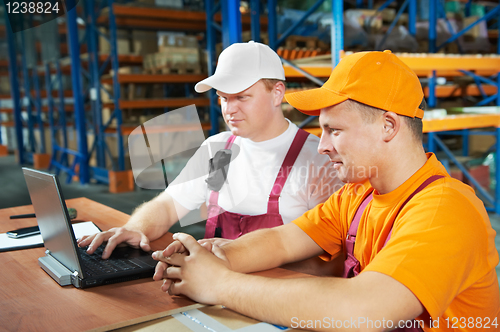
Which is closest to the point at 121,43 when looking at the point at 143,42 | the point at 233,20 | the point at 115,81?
the point at 143,42

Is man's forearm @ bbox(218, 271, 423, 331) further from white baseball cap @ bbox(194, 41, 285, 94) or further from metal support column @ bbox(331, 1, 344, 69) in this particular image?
metal support column @ bbox(331, 1, 344, 69)

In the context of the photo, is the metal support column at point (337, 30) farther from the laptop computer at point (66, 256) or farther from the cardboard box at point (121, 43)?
the cardboard box at point (121, 43)

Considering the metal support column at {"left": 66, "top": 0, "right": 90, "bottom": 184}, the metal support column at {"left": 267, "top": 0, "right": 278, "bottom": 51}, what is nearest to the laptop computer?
the metal support column at {"left": 267, "top": 0, "right": 278, "bottom": 51}

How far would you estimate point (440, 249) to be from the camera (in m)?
0.96

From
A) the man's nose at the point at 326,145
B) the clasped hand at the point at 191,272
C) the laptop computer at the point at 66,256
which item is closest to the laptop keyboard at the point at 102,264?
the laptop computer at the point at 66,256

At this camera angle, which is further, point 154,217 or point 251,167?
point 251,167

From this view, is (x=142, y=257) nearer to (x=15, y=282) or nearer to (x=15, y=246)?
(x=15, y=282)

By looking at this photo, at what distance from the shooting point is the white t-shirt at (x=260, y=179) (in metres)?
1.94

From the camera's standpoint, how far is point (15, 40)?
11180 millimetres

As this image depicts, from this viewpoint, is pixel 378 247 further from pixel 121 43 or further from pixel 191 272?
pixel 121 43

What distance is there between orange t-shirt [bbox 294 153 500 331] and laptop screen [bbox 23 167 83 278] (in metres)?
0.82

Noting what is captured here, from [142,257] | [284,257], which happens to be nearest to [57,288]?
[142,257]

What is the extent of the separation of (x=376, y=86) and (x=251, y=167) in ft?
3.18

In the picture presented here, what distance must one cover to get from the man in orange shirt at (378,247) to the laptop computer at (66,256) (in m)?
0.15
